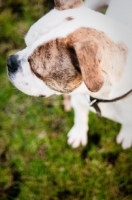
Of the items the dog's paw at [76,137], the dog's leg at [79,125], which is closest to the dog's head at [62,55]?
the dog's leg at [79,125]

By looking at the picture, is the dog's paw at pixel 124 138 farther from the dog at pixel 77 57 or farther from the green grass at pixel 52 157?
the dog at pixel 77 57

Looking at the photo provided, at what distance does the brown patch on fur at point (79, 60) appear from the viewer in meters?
1.45

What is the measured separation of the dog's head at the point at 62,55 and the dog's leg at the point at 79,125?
487 mm

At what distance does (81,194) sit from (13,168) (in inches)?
23.3

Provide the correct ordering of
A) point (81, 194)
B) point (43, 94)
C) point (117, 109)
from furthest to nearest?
1. point (81, 194)
2. point (117, 109)
3. point (43, 94)

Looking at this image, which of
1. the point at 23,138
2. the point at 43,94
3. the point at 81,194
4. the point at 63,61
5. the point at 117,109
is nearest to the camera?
the point at 63,61

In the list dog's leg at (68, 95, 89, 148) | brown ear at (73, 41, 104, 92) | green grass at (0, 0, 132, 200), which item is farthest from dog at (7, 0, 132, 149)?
green grass at (0, 0, 132, 200)

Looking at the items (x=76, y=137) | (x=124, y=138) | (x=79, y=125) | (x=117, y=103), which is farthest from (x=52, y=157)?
(x=117, y=103)

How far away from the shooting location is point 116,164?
267cm

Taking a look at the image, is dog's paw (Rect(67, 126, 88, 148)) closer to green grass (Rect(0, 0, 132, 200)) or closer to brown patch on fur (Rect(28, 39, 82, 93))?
green grass (Rect(0, 0, 132, 200))

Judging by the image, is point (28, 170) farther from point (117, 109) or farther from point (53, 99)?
point (117, 109)

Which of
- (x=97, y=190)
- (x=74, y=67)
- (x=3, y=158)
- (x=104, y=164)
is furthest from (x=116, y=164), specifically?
(x=74, y=67)

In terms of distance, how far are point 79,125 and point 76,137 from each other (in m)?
0.15

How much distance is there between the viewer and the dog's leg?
230cm
